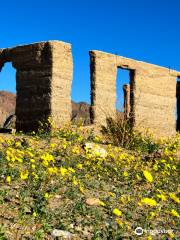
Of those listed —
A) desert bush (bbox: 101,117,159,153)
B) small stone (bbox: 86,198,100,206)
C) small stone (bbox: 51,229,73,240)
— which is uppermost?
desert bush (bbox: 101,117,159,153)

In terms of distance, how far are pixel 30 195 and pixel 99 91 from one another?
12.5 meters

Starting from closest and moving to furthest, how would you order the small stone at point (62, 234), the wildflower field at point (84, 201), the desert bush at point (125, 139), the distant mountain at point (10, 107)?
the small stone at point (62, 234) → the wildflower field at point (84, 201) → the desert bush at point (125, 139) → the distant mountain at point (10, 107)

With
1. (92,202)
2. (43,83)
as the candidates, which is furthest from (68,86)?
(92,202)

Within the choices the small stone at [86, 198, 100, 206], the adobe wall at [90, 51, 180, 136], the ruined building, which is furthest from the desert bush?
the small stone at [86, 198, 100, 206]

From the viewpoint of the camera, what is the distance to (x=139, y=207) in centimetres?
714

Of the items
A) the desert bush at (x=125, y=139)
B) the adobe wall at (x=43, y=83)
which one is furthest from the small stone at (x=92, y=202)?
the adobe wall at (x=43, y=83)

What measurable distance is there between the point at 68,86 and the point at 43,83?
913 mm

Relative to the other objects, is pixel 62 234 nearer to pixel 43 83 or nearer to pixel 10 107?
pixel 43 83

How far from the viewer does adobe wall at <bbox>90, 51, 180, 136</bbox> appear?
18844 millimetres

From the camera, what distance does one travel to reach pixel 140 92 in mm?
20703

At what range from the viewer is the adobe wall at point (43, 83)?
17281mm

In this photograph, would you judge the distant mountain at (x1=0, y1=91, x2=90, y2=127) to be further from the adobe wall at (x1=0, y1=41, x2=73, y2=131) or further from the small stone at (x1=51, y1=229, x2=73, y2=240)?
the small stone at (x1=51, y1=229, x2=73, y2=240)

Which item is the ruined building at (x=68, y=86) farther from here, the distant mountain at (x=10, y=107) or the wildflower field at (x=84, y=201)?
the distant mountain at (x=10, y=107)

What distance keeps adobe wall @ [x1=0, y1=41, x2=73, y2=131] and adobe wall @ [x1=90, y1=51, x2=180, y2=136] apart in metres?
1.38
